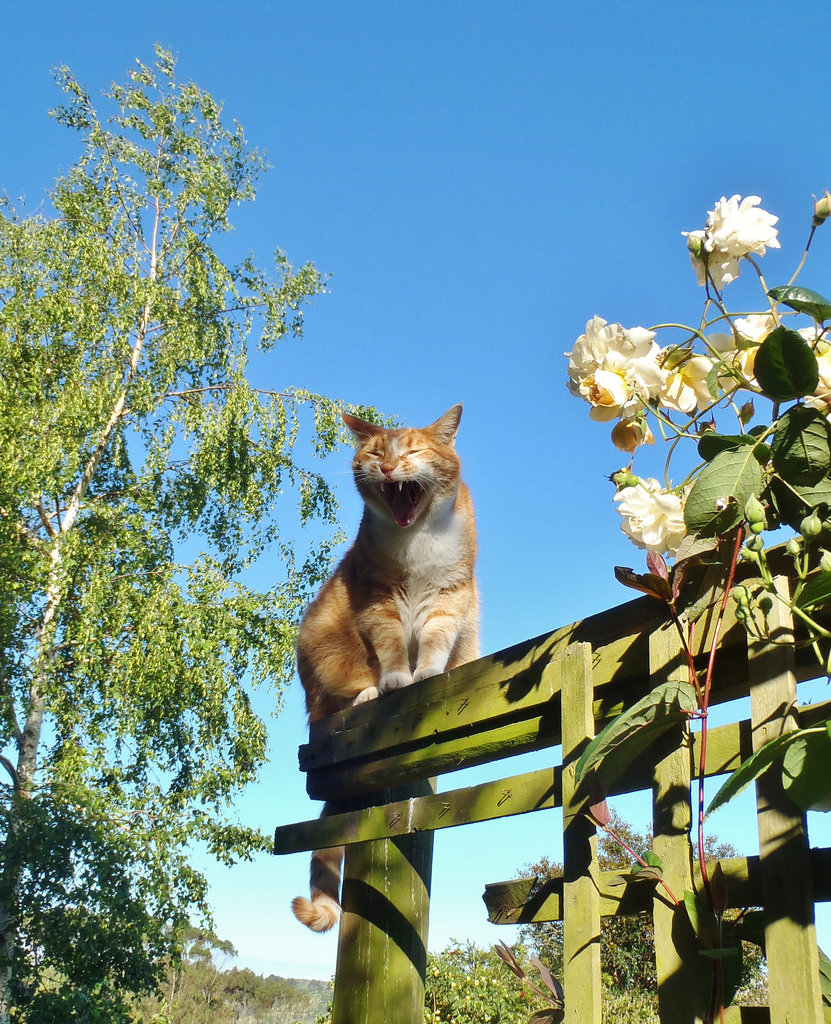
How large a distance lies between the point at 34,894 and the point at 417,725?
7746 mm

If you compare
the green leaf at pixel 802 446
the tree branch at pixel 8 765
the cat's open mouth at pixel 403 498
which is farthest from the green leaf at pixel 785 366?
the tree branch at pixel 8 765

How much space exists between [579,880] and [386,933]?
2.88 ft

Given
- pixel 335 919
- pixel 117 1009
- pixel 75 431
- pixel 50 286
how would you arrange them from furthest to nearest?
pixel 50 286 < pixel 75 431 < pixel 117 1009 < pixel 335 919

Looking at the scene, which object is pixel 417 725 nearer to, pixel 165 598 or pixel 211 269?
pixel 165 598

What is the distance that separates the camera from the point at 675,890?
0.88 metres

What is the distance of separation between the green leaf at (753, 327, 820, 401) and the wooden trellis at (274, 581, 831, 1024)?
0.82 feet

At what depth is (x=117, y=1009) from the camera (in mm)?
7172

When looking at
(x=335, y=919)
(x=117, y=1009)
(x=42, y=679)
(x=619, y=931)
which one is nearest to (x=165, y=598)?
(x=42, y=679)

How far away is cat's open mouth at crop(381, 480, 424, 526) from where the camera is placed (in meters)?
3.22

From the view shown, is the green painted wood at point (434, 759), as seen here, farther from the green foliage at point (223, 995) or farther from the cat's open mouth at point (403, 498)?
the green foliage at point (223, 995)

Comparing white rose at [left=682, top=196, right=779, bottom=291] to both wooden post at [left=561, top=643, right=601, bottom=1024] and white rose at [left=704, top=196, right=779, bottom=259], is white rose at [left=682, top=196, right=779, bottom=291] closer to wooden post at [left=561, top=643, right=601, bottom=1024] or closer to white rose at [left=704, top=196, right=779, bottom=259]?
white rose at [left=704, top=196, right=779, bottom=259]

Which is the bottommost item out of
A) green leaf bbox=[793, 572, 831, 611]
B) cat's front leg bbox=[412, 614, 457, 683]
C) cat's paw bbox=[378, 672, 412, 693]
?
green leaf bbox=[793, 572, 831, 611]

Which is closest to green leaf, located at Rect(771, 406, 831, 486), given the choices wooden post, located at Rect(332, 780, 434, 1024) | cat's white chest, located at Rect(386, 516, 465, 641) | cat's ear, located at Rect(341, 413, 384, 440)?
wooden post, located at Rect(332, 780, 434, 1024)

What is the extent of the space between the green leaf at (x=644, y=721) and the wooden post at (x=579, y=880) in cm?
13
